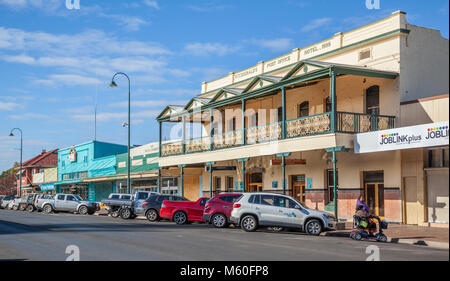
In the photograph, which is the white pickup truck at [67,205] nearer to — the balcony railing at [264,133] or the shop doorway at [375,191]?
the balcony railing at [264,133]

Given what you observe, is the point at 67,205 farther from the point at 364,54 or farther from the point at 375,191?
the point at 364,54

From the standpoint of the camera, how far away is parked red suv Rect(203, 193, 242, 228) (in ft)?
73.3

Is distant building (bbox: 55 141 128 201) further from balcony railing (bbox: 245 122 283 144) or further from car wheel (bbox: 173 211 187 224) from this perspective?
car wheel (bbox: 173 211 187 224)

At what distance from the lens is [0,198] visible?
187 ft

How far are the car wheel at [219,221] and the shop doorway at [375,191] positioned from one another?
23.1ft

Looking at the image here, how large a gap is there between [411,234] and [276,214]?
487 centimetres

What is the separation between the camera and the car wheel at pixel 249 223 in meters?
20.0

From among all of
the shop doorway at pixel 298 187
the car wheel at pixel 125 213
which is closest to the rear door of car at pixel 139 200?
the car wheel at pixel 125 213

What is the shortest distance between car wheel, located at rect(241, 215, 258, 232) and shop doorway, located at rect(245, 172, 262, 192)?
12.0 metres

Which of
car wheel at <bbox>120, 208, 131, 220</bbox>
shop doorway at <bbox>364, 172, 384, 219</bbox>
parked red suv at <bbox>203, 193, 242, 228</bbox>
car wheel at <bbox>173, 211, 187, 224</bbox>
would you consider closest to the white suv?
parked red suv at <bbox>203, 193, 242, 228</bbox>

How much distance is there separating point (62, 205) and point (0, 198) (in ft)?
68.8
